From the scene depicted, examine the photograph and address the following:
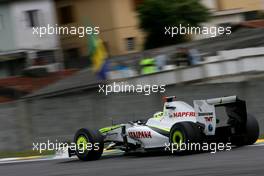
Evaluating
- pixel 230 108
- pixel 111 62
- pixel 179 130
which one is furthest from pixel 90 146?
pixel 111 62

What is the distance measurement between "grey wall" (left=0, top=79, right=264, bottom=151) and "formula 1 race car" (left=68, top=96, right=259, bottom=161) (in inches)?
307

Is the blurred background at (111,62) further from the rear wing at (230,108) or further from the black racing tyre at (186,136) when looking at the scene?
the black racing tyre at (186,136)

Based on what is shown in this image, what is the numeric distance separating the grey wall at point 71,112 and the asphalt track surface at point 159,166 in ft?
25.5

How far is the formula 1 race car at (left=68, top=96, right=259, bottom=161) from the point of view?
39.3 feet

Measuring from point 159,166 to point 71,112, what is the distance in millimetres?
11395

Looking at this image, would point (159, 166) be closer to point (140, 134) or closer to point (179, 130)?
point (179, 130)

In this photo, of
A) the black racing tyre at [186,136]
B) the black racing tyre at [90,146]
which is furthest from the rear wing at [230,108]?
the black racing tyre at [90,146]

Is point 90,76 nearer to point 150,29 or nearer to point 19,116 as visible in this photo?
point 19,116

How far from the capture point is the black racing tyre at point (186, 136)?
1165cm

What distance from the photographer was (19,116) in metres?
21.6

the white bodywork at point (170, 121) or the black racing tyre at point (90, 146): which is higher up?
the white bodywork at point (170, 121)

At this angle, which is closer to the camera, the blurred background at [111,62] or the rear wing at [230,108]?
the rear wing at [230,108]

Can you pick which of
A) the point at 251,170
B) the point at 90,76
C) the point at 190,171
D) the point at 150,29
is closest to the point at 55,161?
the point at 190,171

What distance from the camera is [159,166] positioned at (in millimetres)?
10633
